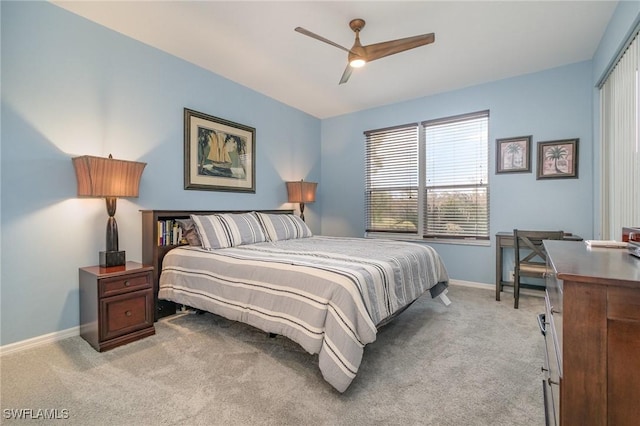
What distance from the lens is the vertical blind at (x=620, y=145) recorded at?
7.11ft

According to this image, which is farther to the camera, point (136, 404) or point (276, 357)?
point (276, 357)

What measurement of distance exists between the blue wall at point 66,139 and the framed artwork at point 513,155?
3843mm

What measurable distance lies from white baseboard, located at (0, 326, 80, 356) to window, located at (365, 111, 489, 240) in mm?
3861

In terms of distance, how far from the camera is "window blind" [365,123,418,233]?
4.42 m

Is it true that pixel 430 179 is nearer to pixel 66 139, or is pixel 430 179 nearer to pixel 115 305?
pixel 115 305

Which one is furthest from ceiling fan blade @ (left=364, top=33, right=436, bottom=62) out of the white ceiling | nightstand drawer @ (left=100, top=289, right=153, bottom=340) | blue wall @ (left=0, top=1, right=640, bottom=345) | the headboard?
nightstand drawer @ (left=100, top=289, right=153, bottom=340)

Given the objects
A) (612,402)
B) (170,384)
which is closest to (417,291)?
(612,402)

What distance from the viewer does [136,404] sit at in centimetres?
157

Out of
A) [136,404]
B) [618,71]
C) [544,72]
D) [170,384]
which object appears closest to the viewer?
[136,404]

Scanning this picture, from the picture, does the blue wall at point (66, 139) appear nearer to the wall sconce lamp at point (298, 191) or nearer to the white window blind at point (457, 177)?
the wall sconce lamp at point (298, 191)

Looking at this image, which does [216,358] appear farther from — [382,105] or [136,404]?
[382,105]

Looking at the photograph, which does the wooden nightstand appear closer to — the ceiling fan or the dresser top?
the ceiling fan

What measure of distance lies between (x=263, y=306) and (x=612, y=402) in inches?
68.0

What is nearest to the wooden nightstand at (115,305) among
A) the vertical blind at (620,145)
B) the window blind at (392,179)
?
the window blind at (392,179)
